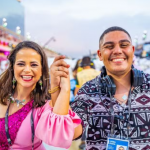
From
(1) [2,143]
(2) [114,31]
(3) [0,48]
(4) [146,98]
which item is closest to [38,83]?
(1) [2,143]

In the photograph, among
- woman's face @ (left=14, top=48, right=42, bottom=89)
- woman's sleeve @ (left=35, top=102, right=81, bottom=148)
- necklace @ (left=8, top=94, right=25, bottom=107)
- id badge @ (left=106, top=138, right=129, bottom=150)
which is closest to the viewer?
woman's sleeve @ (left=35, top=102, right=81, bottom=148)

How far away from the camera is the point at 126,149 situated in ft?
3.43

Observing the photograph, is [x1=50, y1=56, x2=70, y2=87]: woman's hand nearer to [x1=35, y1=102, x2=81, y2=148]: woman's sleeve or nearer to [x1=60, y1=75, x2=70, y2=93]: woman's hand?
[x1=60, y1=75, x2=70, y2=93]: woman's hand

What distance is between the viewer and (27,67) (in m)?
→ 1.28

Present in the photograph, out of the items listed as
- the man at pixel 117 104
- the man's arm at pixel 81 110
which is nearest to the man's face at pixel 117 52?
the man at pixel 117 104

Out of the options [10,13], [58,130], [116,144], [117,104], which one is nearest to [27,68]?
[10,13]

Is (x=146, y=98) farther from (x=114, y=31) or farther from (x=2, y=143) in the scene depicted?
(x=2, y=143)

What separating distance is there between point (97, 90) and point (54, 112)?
A: 40cm

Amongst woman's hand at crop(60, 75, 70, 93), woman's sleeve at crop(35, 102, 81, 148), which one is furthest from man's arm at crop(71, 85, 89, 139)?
woman's hand at crop(60, 75, 70, 93)

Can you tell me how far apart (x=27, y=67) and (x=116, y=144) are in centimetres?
77

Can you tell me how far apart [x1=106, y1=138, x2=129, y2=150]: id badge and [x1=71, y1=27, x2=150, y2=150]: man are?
3 cm

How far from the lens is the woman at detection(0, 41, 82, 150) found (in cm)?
92

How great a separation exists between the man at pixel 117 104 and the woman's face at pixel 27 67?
363 millimetres

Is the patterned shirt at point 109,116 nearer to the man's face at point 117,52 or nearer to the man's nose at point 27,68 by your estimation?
the man's face at point 117,52
